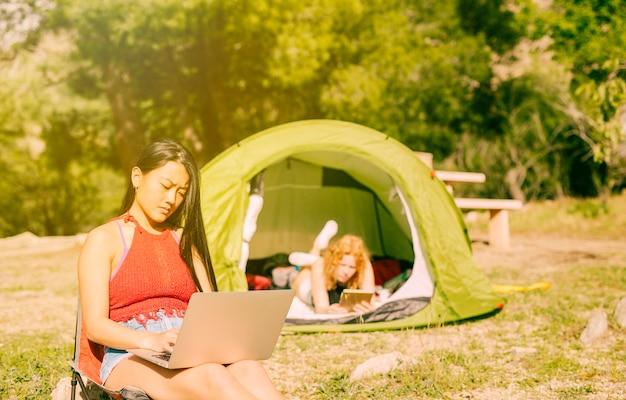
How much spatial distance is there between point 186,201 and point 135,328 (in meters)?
0.50

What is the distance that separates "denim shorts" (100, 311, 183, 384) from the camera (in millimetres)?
2291

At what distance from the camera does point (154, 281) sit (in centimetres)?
247

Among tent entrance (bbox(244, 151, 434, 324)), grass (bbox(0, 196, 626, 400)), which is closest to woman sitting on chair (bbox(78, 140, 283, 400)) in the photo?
grass (bbox(0, 196, 626, 400))

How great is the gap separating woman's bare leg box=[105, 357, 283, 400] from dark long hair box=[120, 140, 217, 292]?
1.54 ft

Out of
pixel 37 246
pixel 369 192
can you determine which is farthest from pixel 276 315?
pixel 37 246

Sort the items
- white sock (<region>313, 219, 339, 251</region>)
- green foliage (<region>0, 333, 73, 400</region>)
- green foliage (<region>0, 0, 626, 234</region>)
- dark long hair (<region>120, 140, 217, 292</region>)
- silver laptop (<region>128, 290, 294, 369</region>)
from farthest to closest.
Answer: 1. green foliage (<region>0, 0, 626, 234</region>)
2. white sock (<region>313, 219, 339, 251</region>)
3. green foliage (<region>0, 333, 73, 400</region>)
4. dark long hair (<region>120, 140, 217, 292</region>)
5. silver laptop (<region>128, 290, 294, 369</region>)

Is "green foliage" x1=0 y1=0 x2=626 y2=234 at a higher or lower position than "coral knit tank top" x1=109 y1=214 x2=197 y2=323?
higher

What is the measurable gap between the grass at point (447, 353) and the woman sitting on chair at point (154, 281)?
39.7 inches

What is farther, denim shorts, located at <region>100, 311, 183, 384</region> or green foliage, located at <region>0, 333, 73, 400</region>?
green foliage, located at <region>0, 333, 73, 400</region>

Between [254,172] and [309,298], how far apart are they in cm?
106

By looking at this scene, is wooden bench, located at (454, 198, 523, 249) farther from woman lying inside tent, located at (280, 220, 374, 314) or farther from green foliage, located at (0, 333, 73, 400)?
green foliage, located at (0, 333, 73, 400)

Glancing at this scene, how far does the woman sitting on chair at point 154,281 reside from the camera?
2172 millimetres

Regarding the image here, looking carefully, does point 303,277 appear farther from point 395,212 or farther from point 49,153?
point 49,153

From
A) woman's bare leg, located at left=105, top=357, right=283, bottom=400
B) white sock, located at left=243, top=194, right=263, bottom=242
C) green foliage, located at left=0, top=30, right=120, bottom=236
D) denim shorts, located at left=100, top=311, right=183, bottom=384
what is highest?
green foliage, located at left=0, top=30, right=120, bottom=236
